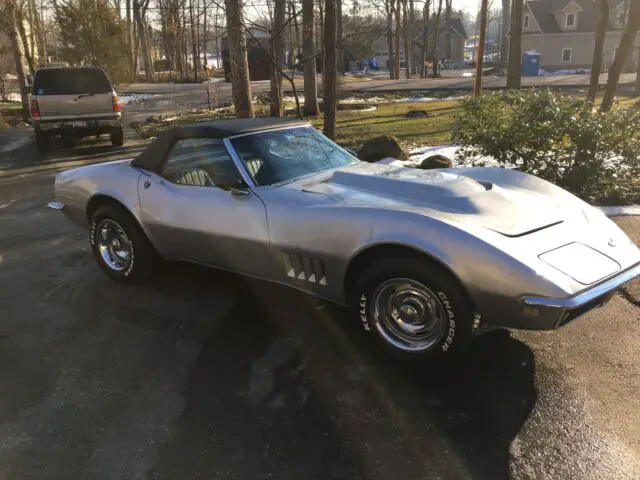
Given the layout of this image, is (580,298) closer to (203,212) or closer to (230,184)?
(230,184)

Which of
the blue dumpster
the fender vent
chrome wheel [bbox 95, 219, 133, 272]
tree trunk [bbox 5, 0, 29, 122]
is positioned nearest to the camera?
the fender vent

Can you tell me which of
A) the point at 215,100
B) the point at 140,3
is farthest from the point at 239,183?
the point at 140,3

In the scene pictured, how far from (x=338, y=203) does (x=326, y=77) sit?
726 centimetres

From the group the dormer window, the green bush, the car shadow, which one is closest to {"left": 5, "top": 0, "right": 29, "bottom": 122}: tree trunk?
the green bush

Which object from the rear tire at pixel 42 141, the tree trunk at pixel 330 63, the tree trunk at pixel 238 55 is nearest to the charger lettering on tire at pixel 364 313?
the tree trunk at pixel 330 63

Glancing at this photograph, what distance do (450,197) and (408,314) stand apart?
809 millimetres

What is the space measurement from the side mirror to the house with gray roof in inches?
2181

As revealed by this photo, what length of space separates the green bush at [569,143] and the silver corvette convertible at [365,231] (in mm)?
2747

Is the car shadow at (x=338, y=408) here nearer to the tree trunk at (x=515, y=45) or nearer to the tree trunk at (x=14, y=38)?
the tree trunk at (x=14, y=38)

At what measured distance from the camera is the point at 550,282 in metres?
2.83

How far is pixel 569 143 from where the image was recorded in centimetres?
671

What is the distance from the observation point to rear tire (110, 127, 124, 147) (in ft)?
42.7

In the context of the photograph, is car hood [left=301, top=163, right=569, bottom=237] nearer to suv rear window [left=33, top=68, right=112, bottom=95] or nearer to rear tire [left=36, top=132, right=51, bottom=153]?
suv rear window [left=33, top=68, right=112, bottom=95]

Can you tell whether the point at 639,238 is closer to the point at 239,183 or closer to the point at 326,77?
the point at 239,183
